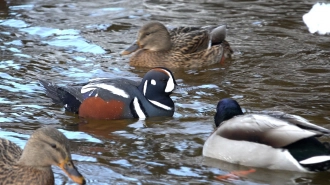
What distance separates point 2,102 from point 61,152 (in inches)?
123

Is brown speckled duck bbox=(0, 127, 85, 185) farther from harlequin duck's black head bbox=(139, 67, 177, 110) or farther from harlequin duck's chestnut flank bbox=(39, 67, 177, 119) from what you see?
harlequin duck's black head bbox=(139, 67, 177, 110)

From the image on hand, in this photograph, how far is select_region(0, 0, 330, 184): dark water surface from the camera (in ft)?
22.2

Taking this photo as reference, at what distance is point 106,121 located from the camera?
8133 millimetres

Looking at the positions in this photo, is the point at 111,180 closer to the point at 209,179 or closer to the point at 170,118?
the point at 209,179

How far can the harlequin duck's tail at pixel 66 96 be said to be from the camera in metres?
8.30

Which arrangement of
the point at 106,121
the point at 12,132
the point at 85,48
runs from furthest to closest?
the point at 85,48 < the point at 106,121 < the point at 12,132

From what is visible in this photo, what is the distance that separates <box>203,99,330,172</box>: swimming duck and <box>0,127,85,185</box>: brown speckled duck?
5.16 feet

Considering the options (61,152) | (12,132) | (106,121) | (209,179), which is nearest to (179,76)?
(106,121)

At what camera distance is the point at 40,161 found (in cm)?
576

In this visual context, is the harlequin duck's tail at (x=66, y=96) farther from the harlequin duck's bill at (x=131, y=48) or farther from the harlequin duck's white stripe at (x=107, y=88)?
the harlequin duck's bill at (x=131, y=48)

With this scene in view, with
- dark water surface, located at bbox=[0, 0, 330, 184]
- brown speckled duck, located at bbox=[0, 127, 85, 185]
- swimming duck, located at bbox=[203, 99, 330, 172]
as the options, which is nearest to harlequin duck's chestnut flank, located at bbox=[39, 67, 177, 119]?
dark water surface, located at bbox=[0, 0, 330, 184]

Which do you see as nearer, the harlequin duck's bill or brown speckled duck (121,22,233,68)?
the harlequin duck's bill

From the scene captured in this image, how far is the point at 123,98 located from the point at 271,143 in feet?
7.13

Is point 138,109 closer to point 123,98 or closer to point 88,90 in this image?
point 123,98
